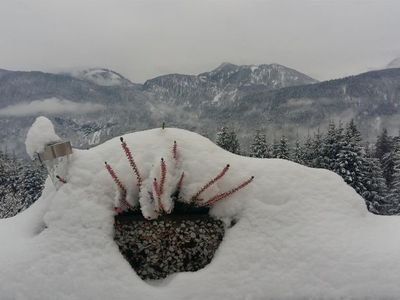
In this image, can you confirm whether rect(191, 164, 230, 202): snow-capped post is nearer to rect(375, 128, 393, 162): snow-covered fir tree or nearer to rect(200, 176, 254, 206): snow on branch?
rect(200, 176, 254, 206): snow on branch

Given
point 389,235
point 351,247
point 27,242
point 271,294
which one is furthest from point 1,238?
point 389,235

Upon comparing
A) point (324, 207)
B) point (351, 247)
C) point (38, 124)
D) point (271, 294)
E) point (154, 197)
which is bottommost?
point (271, 294)

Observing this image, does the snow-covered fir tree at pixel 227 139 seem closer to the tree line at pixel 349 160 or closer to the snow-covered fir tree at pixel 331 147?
the tree line at pixel 349 160

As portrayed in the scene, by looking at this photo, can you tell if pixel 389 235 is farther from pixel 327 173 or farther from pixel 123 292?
pixel 123 292

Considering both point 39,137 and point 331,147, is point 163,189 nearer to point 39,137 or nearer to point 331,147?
point 39,137

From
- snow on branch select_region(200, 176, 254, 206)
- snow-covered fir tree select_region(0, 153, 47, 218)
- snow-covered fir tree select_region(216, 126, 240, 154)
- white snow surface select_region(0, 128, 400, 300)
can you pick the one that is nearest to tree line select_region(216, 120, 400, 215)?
snow-covered fir tree select_region(216, 126, 240, 154)

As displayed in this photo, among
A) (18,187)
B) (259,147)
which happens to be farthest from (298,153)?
(18,187)

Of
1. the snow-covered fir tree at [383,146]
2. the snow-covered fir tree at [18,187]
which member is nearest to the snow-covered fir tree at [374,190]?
the snow-covered fir tree at [383,146]
